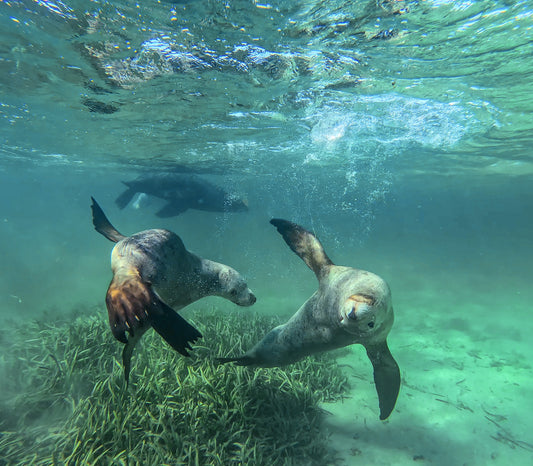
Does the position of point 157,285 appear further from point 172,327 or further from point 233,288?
point 233,288

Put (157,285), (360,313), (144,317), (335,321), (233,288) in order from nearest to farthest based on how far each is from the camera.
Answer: (144,317) → (360,313) → (157,285) → (335,321) → (233,288)

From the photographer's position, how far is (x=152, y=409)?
464 centimetres

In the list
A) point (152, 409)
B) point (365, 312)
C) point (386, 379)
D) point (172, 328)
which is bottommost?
point (152, 409)

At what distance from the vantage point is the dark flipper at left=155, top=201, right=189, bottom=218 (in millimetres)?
13977

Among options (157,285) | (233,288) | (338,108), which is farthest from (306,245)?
(338,108)

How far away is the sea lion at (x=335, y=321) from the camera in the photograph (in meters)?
3.17

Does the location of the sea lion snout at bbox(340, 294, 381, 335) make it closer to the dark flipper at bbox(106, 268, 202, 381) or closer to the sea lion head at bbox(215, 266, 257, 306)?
the dark flipper at bbox(106, 268, 202, 381)

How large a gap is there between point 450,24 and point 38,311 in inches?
654

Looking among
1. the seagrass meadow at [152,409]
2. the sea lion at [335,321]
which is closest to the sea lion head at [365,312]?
the sea lion at [335,321]

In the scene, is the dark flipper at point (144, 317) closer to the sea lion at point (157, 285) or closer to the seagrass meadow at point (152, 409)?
the sea lion at point (157, 285)

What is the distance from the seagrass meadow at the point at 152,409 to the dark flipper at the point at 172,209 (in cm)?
786

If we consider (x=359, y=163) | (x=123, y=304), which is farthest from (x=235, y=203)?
(x=359, y=163)

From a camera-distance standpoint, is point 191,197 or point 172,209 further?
point 191,197

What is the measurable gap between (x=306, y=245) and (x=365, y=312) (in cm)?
164
